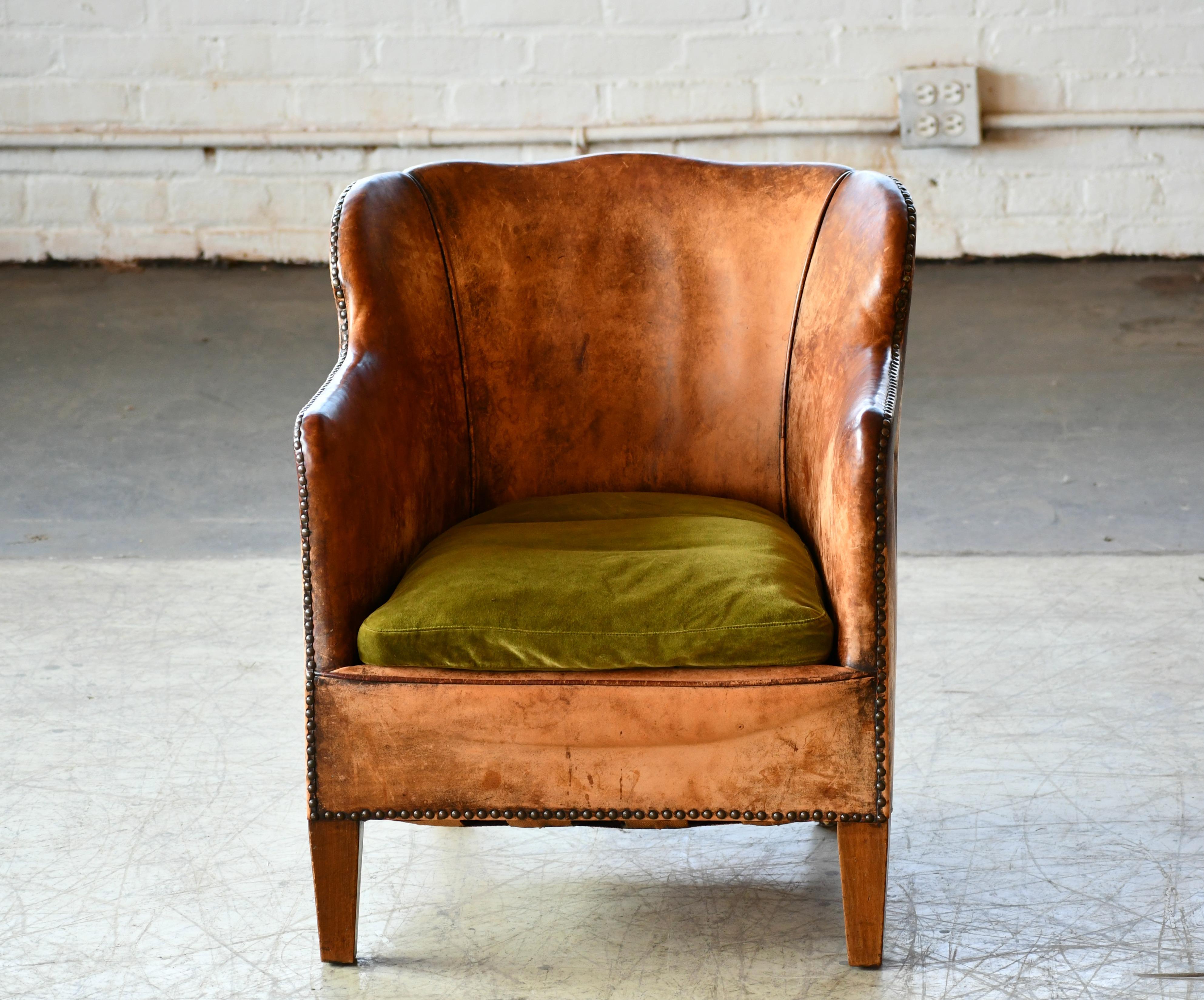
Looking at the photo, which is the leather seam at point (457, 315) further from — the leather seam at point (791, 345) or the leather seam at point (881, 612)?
the leather seam at point (881, 612)

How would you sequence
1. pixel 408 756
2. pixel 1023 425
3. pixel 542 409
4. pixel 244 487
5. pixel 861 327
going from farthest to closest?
pixel 1023 425 → pixel 244 487 → pixel 542 409 → pixel 861 327 → pixel 408 756

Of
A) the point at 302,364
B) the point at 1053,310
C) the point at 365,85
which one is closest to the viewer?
the point at 302,364

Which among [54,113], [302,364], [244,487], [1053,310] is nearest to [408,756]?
[244,487]

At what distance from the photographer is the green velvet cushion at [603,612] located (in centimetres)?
139

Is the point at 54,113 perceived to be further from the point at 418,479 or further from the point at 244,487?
the point at 418,479

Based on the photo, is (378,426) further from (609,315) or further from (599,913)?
(599,913)

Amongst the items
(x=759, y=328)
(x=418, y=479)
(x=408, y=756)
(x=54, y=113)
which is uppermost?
(x=54, y=113)

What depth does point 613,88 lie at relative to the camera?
14.9 feet

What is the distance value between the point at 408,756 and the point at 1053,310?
10.9ft

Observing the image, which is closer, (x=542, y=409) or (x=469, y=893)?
(x=469, y=893)

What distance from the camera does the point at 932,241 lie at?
15.2 feet

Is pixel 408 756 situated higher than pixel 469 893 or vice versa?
pixel 408 756

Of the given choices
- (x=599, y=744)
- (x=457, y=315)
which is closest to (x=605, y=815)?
(x=599, y=744)

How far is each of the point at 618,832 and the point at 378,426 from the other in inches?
24.4
